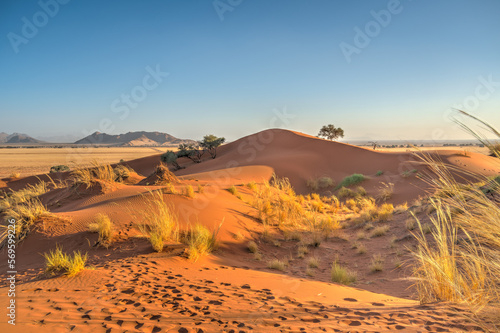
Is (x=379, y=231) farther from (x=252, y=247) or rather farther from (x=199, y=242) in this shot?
(x=199, y=242)

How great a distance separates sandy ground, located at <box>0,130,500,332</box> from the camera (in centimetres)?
292

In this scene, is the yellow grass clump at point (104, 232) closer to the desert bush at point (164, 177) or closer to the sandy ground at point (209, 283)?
the sandy ground at point (209, 283)

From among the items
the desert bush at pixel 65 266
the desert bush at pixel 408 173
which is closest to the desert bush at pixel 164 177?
the desert bush at pixel 65 266

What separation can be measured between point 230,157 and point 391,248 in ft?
73.5

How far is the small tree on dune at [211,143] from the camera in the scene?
32969mm

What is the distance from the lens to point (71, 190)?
1058 cm

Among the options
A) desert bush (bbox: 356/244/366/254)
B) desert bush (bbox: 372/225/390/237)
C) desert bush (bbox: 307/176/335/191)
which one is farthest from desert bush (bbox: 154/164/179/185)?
desert bush (bbox: 307/176/335/191)

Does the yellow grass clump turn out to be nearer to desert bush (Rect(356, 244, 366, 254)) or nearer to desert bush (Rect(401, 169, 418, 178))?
desert bush (Rect(356, 244, 366, 254))

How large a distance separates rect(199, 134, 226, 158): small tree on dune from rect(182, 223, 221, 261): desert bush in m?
26.7

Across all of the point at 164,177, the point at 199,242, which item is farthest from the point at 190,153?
the point at 199,242

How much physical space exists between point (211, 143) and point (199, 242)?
90.6 feet

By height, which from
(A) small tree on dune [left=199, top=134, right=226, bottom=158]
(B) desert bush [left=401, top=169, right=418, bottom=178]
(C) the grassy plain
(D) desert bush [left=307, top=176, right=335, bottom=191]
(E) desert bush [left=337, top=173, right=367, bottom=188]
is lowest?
(C) the grassy plain

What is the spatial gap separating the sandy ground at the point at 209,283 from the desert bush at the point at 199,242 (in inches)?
8.6

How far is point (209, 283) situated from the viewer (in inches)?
163
